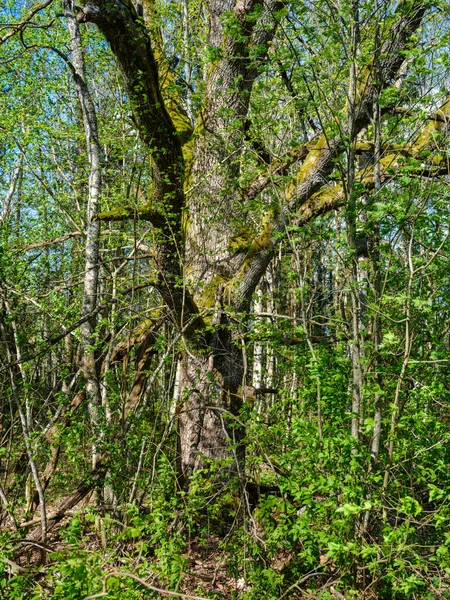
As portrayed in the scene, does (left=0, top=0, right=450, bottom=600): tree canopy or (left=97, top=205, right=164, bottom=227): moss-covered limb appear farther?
(left=97, top=205, right=164, bottom=227): moss-covered limb

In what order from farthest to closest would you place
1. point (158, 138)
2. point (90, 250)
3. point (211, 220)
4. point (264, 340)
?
point (90, 250) → point (211, 220) → point (264, 340) → point (158, 138)

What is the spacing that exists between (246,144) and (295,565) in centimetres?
388

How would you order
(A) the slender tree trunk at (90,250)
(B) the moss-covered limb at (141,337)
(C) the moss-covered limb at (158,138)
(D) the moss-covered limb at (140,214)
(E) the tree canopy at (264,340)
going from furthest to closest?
(B) the moss-covered limb at (141,337) → (A) the slender tree trunk at (90,250) → (D) the moss-covered limb at (140,214) → (C) the moss-covered limb at (158,138) → (E) the tree canopy at (264,340)

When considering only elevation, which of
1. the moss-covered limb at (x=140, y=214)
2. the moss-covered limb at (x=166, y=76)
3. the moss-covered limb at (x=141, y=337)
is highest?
the moss-covered limb at (x=166, y=76)

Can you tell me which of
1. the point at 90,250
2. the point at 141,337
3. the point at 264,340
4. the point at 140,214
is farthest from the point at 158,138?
the point at 141,337

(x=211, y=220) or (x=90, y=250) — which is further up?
(x=211, y=220)

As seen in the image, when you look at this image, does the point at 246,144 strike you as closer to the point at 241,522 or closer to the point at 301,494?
the point at 301,494

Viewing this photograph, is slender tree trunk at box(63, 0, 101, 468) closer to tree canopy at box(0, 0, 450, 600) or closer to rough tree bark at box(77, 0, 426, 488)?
tree canopy at box(0, 0, 450, 600)

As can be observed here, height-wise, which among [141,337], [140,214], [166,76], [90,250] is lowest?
[141,337]

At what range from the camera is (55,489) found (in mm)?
6422

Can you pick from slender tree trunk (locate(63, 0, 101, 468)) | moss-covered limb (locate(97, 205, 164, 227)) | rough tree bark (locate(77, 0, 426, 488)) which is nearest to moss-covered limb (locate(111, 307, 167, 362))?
slender tree trunk (locate(63, 0, 101, 468))

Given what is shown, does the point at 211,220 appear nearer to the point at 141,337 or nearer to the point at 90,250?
the point at 90,250

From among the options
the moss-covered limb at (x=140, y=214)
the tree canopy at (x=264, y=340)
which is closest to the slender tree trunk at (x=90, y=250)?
the tree canopy at (x=264, y=340)

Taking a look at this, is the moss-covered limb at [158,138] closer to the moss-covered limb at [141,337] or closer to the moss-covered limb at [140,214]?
the moss-covered limb at [140,214]
